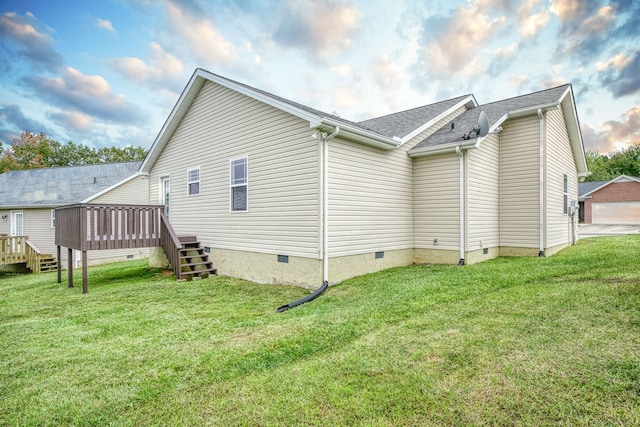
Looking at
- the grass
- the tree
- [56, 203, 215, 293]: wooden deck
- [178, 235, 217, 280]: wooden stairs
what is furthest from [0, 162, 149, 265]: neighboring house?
the tree

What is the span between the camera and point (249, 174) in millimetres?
8391

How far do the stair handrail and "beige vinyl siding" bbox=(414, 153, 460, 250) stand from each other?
666cm

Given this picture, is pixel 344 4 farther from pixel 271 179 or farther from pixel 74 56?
pixel 74 56

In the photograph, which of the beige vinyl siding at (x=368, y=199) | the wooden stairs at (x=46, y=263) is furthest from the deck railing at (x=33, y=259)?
the beige vinyl siding at (x=368, y=199)

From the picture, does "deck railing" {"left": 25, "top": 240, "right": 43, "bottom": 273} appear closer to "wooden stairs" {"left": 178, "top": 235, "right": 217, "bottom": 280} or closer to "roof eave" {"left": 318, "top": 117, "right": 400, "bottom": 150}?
"wooden stairs" {"left": 178, "top": 235, "right": 217, "bottom": 280}

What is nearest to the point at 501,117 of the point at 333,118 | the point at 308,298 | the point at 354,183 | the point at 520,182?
the point at 520,182

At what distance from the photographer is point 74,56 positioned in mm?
17062

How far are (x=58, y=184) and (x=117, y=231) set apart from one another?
1611 cm

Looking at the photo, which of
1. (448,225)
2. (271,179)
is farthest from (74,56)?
(448,225)

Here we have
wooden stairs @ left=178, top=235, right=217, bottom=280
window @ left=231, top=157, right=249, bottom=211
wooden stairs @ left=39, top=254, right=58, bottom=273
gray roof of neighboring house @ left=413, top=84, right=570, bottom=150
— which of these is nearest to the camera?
window @ left=231, top=157, right=249, bottom=211

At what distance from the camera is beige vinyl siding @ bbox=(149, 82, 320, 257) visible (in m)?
7.14

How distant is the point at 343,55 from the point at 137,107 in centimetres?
2974

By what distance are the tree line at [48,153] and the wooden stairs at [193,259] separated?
30.9m

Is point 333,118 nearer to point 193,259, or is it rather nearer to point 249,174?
point 249,174
